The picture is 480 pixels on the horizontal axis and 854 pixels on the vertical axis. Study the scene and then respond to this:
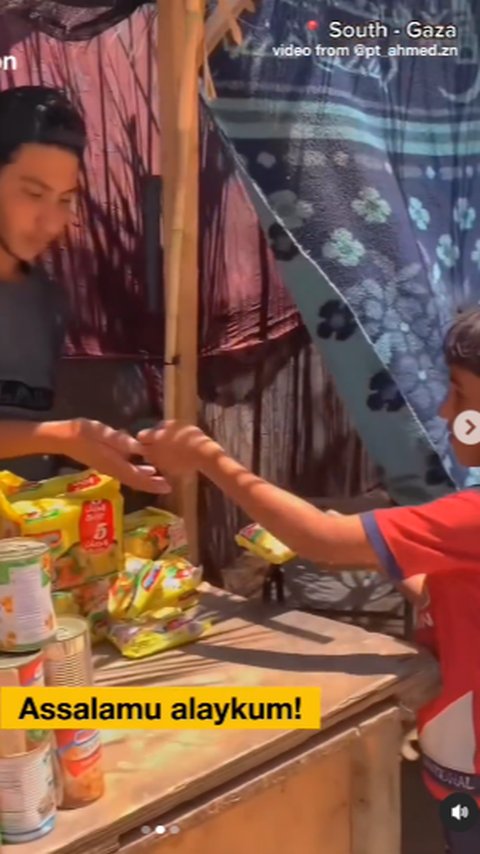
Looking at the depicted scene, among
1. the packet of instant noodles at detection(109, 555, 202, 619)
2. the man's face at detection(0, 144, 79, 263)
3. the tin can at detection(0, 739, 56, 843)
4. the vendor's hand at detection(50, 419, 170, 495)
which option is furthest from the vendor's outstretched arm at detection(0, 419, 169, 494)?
the tin can at detection(0, 739, 56, 843)

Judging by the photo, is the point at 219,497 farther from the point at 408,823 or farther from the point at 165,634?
the point at 408,823

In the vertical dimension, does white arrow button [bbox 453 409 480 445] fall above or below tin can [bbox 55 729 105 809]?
above

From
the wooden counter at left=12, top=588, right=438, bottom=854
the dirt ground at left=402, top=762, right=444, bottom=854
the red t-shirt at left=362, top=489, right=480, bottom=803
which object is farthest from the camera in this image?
the dirt ground at left=402, top=762, right=444, bottom=854

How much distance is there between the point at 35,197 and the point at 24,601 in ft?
1.83

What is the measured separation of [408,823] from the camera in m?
1.57

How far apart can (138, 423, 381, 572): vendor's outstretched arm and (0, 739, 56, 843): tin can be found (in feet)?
1.27

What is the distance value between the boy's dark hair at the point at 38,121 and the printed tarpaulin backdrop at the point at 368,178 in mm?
193

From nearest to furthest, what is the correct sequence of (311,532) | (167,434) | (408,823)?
1. (311,532)
2. (167,434)
3. (408,823)

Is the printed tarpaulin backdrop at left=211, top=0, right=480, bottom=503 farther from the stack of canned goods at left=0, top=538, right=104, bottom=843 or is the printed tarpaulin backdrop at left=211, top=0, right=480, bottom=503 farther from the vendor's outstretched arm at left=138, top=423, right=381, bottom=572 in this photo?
the stack of canned goods at left=0, top=538, right=104, bottom=843

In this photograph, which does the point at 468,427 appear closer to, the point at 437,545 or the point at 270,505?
the point at 437,545

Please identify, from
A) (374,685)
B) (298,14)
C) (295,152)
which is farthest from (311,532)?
(298,14)

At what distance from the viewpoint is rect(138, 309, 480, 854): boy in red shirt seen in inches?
43.9

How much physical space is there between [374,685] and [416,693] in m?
0.08

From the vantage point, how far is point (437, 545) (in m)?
1.11
